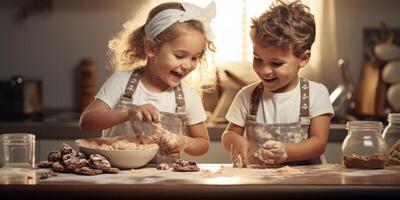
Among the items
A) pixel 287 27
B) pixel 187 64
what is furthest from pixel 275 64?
pixel 187 64

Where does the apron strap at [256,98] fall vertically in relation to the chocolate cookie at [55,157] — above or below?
above

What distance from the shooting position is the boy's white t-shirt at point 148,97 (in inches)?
71.5

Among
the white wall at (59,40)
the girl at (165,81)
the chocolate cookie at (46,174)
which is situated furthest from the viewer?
the white wall at (59,40)

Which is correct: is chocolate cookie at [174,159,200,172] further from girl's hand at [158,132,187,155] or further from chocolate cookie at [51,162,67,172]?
chocolate cookie at [51,162,67,172]

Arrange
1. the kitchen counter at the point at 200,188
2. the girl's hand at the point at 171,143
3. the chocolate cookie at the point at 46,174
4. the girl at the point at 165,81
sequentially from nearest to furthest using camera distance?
the kitchen counter at the point at 200,188, the chocolate cookie at the point at 46,174, the girl's hand at the point at 171,143, the girl at the point at 165,81

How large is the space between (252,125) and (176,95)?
0.20 meters

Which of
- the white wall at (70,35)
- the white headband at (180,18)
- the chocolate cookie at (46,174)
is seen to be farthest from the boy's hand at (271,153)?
the white wall at (70,35)

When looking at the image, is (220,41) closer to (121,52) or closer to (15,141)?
(121,52)

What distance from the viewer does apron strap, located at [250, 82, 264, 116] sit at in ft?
5.89

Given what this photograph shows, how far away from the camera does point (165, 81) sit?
1793 millimetres

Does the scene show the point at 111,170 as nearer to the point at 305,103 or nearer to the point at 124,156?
the point at 124,156

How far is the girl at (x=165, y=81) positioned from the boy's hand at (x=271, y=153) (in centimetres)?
20

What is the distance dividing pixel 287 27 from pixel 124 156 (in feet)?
1.60

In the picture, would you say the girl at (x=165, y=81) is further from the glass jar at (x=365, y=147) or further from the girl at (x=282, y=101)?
the glass jar at (x=365, y=147)
